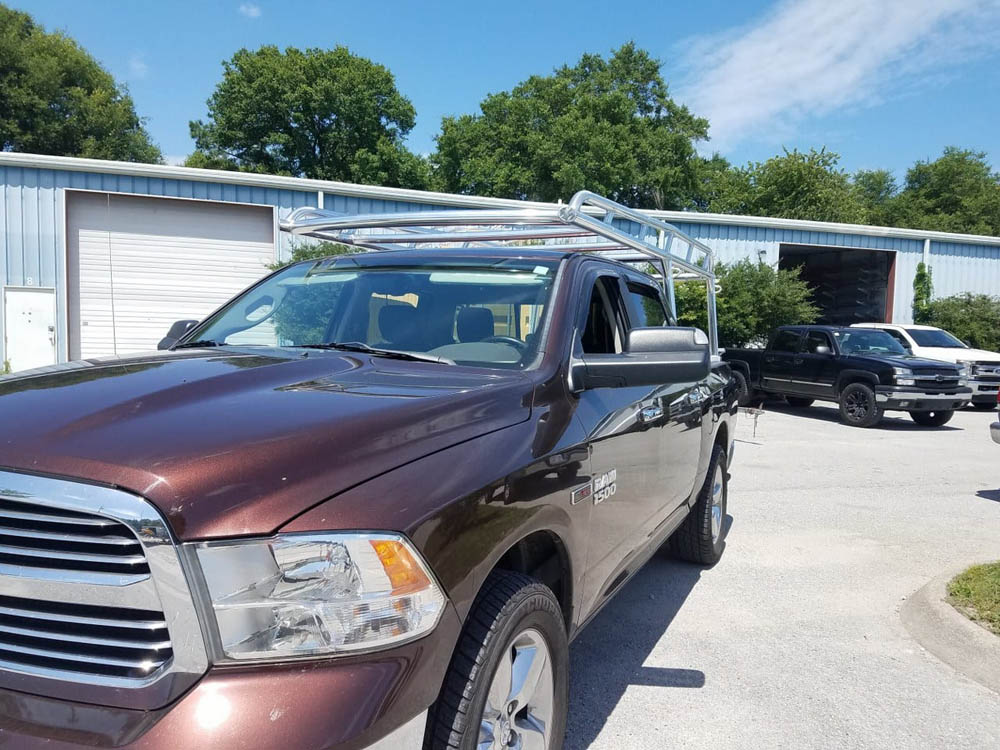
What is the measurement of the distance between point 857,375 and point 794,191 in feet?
92.7

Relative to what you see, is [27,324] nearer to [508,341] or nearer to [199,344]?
[199,344]

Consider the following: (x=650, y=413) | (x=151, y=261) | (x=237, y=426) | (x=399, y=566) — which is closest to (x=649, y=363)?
(x=650, y=413)

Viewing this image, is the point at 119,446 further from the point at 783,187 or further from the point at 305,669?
the point at 783,187

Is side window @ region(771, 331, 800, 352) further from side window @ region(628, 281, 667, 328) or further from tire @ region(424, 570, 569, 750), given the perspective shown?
tire @ region(424, 570, 569, 750)

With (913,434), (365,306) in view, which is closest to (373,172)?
(913,434)

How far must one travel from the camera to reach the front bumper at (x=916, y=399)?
13.0 metres

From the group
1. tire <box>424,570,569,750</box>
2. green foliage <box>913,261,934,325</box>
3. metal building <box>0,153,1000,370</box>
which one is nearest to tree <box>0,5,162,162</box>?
metal building <box>0,153,1000,370</box>

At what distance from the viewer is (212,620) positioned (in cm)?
145

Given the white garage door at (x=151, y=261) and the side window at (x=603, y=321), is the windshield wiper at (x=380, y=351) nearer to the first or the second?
the side window at (x=603, y=321)

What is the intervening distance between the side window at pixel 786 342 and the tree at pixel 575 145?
22.7 meters

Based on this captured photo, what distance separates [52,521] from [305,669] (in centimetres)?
59

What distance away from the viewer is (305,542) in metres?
1.51

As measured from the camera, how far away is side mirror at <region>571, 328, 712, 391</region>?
2.55 meters

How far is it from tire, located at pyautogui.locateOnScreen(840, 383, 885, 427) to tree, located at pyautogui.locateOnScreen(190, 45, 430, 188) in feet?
102
